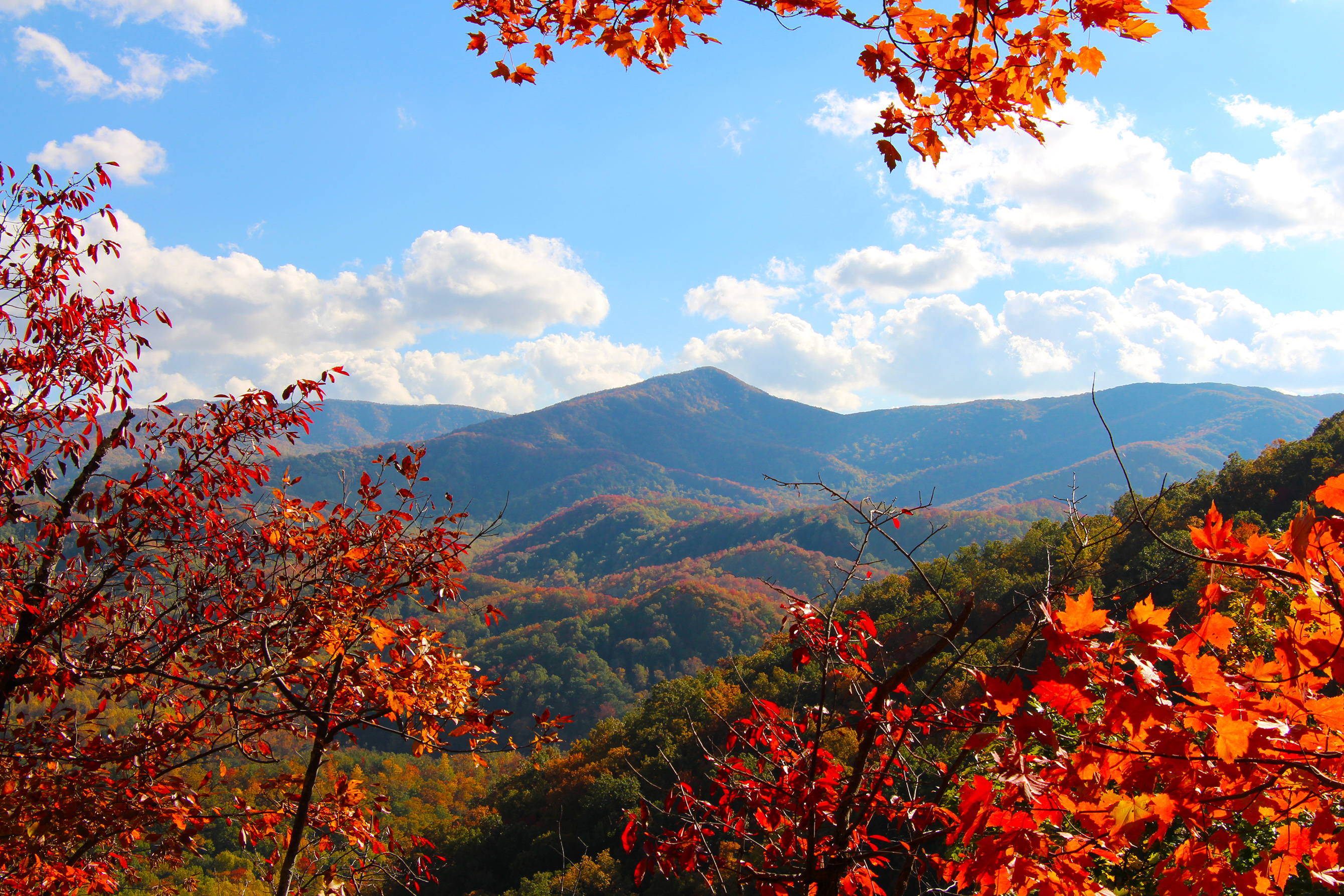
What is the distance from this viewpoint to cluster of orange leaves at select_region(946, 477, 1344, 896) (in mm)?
1327

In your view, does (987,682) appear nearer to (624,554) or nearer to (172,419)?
(172,419)

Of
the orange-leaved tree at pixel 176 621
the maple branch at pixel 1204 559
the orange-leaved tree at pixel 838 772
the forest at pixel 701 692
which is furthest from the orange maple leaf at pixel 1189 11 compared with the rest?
the orange-leaved tree at pixel 176 621

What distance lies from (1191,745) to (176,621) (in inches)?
182

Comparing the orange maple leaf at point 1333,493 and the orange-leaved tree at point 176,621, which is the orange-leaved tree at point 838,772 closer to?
the orange maple leaf at point 1333,493

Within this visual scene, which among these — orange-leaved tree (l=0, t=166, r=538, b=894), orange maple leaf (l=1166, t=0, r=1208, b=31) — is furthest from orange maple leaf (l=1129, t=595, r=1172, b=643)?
orange-leaved tree (l=0, t=166, r=538, b=894)

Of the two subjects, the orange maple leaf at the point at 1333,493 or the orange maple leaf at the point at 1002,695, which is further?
the orange maple leaf at the point at 1333,493

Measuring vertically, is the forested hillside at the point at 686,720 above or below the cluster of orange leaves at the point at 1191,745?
below

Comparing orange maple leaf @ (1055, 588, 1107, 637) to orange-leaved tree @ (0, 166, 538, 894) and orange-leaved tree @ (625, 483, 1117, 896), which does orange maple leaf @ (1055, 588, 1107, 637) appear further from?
orange-leaved tree @ (0, 166, 538, 894)

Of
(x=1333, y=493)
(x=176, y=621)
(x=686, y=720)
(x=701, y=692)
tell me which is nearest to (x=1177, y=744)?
(x=1333, y=493)

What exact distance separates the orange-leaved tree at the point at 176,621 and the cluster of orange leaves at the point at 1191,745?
108 inches

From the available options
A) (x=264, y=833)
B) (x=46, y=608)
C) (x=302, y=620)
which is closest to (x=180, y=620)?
(x=46, y=608)

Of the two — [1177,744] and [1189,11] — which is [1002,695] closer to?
[1177,744]

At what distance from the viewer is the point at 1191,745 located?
1586 mm

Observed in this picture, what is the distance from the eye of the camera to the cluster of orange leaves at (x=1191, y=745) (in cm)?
133
